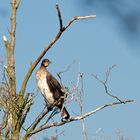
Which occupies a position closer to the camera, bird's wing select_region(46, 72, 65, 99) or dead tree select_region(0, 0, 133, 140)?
dead tree select_region(0, 0, 133, 140)

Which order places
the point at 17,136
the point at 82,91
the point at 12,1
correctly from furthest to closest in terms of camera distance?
the point at 12,1 → the point at 17,136 → the point at 82,91

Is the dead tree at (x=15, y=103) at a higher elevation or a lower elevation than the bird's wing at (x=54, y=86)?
higher

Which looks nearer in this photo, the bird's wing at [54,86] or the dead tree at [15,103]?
the dead tree at [15,103]

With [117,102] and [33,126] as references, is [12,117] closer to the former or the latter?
[33,126]

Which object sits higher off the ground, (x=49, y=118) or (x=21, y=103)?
(x=21, y=103)

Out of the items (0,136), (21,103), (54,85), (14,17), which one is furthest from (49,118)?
(54,85)

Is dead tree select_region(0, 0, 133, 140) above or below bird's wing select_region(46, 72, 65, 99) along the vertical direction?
above

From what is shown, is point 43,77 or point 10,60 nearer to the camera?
point 10,60

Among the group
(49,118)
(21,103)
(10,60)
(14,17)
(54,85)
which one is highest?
(14,17)

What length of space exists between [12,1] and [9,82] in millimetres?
1348

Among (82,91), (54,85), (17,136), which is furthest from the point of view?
(54,85)

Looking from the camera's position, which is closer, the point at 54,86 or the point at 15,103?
the point at 15,103

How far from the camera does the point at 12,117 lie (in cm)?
529

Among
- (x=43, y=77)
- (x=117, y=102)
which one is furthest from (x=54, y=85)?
(x=117, y=102)
